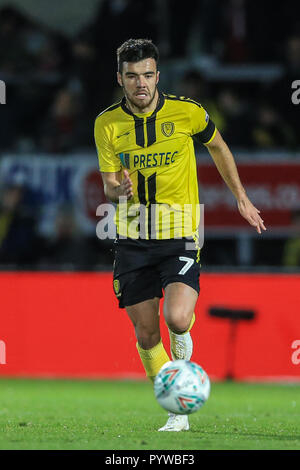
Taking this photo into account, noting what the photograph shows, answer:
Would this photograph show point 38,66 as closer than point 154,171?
No

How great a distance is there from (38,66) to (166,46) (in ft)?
5.80

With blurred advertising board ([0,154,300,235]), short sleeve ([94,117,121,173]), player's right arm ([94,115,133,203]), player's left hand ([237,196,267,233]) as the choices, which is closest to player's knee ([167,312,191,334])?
player's left hand ([237,196,267,233])

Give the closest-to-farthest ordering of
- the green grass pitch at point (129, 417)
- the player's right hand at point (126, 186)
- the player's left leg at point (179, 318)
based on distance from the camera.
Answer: the green grass pitch at point (129, 417) < the player's right hand at point (126, 186) < the player's left leg at point (179, 318)

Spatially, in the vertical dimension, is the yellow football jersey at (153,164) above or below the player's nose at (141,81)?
below

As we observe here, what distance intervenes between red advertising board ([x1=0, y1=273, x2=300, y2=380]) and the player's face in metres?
4.99

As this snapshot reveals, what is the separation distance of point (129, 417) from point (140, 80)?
8.38ft

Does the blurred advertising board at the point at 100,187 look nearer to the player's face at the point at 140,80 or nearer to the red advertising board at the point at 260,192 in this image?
the red advertising board at the point at 260,192

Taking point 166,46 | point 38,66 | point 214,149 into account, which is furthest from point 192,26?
point 214,149

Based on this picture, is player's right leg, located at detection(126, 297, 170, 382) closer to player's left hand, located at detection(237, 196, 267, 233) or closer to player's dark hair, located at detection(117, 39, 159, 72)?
player's left hand, located at detection(237, 196, 267, 233)

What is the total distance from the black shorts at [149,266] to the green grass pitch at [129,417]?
88cm

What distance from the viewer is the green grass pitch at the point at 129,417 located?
6.11 meters

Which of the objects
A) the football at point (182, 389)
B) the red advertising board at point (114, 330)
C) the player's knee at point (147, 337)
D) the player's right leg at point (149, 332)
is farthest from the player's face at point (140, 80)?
the red advertising board at point (114, 330)

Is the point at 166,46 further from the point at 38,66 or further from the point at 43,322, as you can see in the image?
the point at 43,322

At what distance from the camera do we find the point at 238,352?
11.5m
